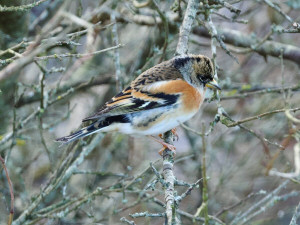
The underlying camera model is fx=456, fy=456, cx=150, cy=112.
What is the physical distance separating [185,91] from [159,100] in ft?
0.91

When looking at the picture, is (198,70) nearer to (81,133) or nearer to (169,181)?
(81,133)

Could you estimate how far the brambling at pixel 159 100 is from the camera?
411 centimetres

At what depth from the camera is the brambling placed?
4.11 m

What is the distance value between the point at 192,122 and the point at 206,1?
7.52ft

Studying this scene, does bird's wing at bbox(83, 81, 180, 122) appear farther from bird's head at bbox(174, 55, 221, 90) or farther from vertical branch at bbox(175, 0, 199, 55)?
vertical branch at bbox(175, 0, 199, 55)

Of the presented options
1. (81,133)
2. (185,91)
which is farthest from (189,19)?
(81,133)

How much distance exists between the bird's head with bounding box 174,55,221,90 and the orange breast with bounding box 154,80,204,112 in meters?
0.11

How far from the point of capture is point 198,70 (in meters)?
4.45

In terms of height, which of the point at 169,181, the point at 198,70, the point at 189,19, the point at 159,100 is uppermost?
the point at 189,19

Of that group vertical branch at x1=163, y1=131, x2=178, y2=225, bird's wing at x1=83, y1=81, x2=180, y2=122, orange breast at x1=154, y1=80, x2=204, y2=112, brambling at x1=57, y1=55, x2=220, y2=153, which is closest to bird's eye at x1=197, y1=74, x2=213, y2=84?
brambling at x1=57, y1=55, x2=220, y2=153

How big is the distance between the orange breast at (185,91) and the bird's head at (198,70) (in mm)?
106

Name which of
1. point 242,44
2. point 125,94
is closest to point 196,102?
point 125,94

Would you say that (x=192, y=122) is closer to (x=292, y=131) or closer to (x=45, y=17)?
(x=45, y=17)

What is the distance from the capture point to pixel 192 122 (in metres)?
6.06
